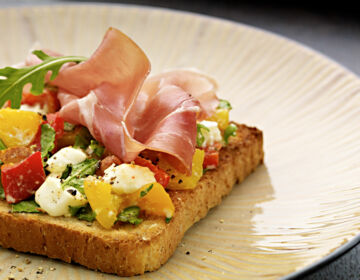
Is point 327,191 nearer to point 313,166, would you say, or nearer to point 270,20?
point 313,166

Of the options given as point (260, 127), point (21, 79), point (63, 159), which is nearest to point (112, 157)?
point (63, 159)

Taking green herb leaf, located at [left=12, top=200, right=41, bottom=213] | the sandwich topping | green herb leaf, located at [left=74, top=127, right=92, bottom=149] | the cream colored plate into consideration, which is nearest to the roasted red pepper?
the sandwich topping

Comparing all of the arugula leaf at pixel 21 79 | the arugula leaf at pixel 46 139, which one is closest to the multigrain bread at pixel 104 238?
the arugula leaf at pixel 46 139

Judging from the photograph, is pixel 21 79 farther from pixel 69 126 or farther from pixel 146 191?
pixel 146 191

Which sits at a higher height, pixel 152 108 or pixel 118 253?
pixel 152 108

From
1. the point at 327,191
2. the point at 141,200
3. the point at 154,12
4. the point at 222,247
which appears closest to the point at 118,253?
the point at 141,200

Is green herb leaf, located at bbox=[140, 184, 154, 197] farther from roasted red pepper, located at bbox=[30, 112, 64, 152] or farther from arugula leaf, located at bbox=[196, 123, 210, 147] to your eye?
roasted red pepper, located at bbox=[30, 112, 64, 152]
